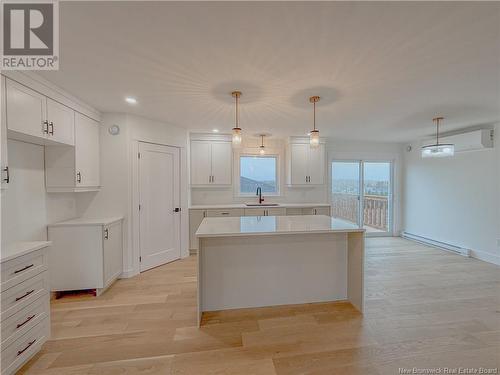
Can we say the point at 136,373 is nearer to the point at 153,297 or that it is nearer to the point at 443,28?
the point at 153,297

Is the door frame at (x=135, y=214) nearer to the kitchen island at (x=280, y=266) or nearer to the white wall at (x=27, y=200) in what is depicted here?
the white wall at (x=27, y=200)

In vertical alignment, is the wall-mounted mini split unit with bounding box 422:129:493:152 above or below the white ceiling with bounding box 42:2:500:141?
below

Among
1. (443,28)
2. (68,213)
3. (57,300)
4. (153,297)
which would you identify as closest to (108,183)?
(68,213)

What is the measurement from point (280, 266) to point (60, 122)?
9.81 ft

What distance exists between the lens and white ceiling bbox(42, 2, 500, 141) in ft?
4.53

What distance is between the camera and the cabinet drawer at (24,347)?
1.58m

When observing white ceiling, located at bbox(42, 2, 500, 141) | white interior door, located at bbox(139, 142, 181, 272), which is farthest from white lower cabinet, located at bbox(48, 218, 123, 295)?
white ceiling, located at bbox(42, 2, 500, 141)

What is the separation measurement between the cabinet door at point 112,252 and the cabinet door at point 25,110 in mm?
1301

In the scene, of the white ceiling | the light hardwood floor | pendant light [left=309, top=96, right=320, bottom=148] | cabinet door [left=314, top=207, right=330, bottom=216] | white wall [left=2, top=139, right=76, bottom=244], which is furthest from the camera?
cabinet door [left=314, top=207, right=330, bottom=216]

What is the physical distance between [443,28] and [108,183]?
3.98 metres

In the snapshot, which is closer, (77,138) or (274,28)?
(274,28)

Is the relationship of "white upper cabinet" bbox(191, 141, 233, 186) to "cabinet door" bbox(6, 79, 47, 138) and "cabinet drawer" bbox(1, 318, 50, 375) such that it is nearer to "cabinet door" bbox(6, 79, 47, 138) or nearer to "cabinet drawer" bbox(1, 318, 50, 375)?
"cabinet door" bbox(6, 79, 47, 138)

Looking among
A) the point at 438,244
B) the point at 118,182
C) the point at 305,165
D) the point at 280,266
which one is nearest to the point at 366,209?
the point at 438,244

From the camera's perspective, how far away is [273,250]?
252cm
